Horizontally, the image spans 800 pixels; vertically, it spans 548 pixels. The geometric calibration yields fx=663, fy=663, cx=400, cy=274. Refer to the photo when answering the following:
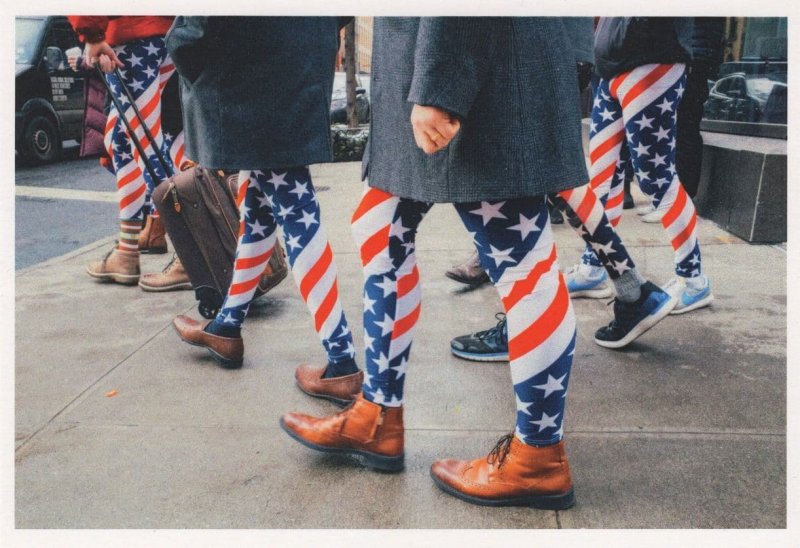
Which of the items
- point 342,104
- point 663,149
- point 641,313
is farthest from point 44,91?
point 641,313

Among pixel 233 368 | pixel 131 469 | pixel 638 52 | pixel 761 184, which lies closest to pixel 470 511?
pixel 131 469

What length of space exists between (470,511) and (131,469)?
3.38 ft

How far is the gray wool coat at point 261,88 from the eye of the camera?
2170mm

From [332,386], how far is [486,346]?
0.71 meters

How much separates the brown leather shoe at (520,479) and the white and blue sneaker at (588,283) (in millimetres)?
1836

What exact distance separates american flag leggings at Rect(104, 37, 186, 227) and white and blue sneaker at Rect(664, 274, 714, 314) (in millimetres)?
2807

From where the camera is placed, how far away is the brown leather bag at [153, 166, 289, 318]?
116 inches

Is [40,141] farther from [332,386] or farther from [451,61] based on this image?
[451,61]

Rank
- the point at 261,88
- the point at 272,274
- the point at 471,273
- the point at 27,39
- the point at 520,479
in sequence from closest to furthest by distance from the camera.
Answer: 1. the point at 520,479
2. the point at 261,88
3. the point at 272,274
4. the point at 471,273
5. the point at 27,39

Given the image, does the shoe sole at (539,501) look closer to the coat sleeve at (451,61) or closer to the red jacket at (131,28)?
the coat sleeve at (451,61)

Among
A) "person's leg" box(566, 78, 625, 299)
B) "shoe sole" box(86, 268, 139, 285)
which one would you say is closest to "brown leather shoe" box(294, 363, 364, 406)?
"person's leg" box(566, 78, 625, 299)

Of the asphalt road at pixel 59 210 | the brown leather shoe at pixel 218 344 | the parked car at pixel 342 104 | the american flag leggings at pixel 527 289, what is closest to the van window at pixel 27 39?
the asphalt road at pixel 59 210

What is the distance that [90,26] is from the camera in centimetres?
322
